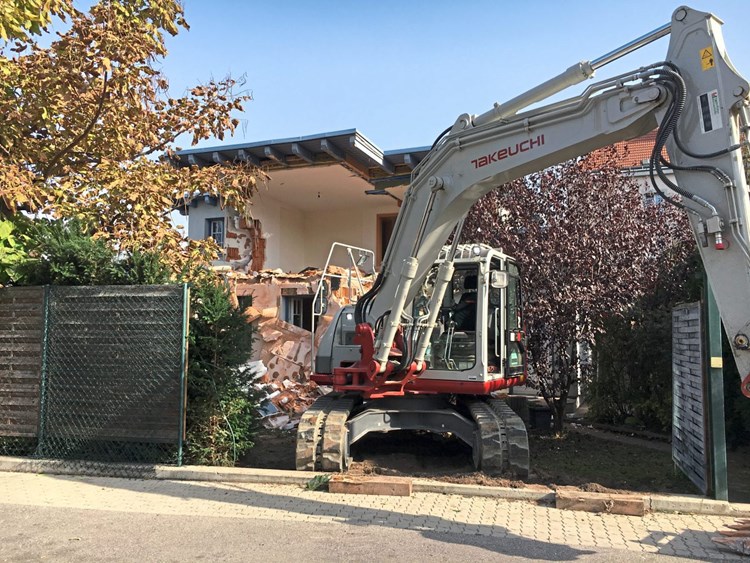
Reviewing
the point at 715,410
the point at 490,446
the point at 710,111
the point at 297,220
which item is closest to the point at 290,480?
the point at 490,446

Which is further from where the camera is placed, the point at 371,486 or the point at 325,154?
the point at 325,154

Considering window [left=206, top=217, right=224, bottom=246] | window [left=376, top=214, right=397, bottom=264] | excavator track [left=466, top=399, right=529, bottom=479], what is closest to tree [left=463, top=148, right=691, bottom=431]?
excavator track [left=466, top=399, right=529, bottom=479]

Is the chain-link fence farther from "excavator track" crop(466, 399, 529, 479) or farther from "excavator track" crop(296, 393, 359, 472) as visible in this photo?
"excavator track" crop(466, 399, 529, 479)

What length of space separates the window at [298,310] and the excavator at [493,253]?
6.42m

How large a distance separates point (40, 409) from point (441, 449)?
5307mm

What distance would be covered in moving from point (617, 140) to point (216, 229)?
1411 centimetres

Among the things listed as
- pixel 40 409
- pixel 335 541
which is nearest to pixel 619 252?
pixel 335 541

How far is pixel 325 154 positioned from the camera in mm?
15438

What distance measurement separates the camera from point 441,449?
897 centimetres

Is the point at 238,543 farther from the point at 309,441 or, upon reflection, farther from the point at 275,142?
the point at 275,142

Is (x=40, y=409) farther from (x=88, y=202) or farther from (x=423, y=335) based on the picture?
(x=423, y=335)

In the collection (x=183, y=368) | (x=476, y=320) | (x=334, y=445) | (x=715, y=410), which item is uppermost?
(x=476, y=320)

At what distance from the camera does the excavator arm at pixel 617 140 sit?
4.98m

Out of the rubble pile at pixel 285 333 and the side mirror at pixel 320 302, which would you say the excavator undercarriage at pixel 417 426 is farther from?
the rubble pile at pixel 285 333
